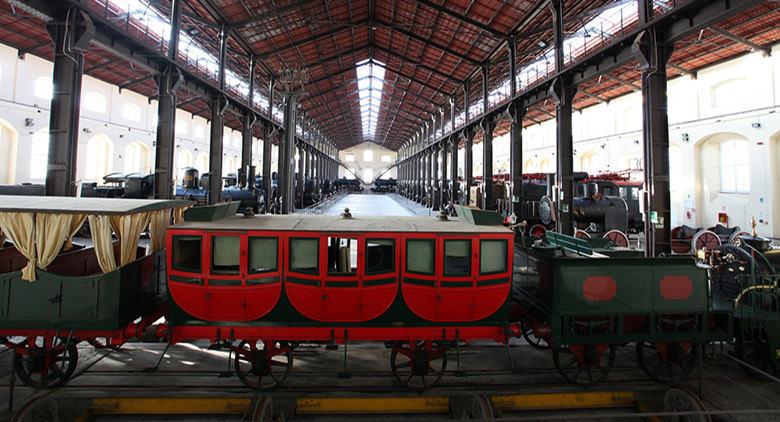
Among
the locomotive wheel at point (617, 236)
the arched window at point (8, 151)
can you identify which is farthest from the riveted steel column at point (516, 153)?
the arched window at point (8, 151)

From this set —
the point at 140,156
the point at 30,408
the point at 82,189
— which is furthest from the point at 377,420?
the point at 140,156

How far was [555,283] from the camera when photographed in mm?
4844

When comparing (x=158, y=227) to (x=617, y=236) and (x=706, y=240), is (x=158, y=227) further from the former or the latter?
(x=706, y=240)

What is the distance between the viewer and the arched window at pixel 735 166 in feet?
62.6

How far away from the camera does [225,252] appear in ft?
15.1

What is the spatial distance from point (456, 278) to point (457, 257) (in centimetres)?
29

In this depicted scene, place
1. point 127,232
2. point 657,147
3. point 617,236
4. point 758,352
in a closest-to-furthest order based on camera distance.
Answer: point 127,232 → point 758,352 → point 657,147 → point 617,236

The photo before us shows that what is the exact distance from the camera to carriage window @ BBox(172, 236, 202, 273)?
15.1 feet

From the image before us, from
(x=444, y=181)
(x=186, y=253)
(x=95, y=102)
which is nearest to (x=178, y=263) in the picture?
(x=186, y=253)

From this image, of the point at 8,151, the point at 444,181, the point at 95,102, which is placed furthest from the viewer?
the point at 444,181

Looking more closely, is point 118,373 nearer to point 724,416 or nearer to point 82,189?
point 724,416

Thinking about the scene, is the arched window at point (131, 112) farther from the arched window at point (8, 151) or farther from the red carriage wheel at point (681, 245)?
the red carriage wheel at point (681, 245)

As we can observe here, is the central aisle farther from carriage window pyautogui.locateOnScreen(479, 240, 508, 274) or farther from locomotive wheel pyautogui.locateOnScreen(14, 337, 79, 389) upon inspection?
locomotive wheel pyautogui.locateOnScreen(14, 337, 79, 389)

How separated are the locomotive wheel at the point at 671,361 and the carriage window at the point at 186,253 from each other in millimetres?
6985
